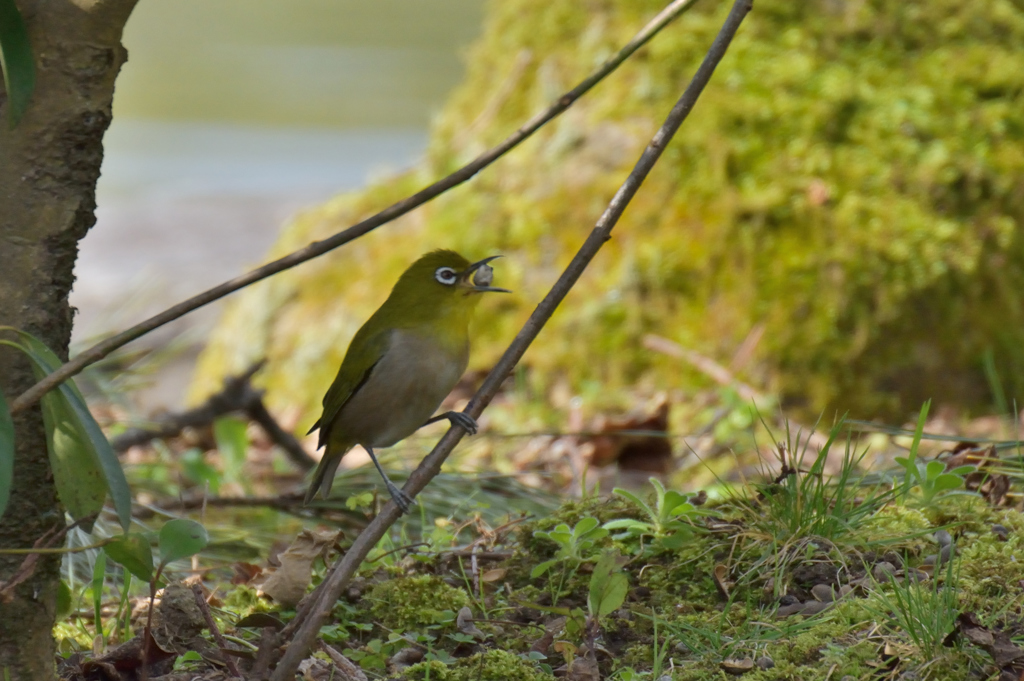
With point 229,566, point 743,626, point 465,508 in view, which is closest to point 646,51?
point 465,508

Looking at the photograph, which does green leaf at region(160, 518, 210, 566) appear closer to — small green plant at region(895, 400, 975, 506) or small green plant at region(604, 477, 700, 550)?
small green plant at region(604, 477, 700, 550)

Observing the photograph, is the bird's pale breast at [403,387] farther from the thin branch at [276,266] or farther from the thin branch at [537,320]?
the thin branch at [276,266]

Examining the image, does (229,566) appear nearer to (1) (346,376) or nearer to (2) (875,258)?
(1) (346,376)

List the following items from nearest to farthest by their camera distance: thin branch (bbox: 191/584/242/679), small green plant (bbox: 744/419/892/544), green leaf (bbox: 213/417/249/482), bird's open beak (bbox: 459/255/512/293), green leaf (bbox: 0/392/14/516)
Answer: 1. green leaf (bbox: 0/392/14/516)
2. thin branch (bbox: 191/584/242/679)
3. small green plant (bbox: 744/419/892/544)
4. bird's open beak (bbox: 459/255/512/293)
5. green leaf (bbox: 213/417/249/482)

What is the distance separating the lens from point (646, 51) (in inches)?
242

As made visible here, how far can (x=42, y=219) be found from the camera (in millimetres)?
1950

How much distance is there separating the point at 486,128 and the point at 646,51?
121cm

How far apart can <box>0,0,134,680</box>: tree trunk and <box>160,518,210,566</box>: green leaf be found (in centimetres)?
25

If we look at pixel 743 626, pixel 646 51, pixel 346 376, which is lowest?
pixel 743 626

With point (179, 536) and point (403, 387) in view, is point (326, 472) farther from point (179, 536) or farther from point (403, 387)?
point (179, 536)

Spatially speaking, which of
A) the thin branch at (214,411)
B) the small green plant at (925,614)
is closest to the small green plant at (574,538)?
the small green plant at (925,614)

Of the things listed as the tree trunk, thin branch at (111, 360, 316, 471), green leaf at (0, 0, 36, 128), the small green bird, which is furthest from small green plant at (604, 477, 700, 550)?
thin branch at (111, 360, 316, 471)

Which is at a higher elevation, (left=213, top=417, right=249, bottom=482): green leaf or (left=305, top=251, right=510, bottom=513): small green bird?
(left=305, top=251, right=510, bottom=513): small green bird

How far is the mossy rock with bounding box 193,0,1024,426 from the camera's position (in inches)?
209
